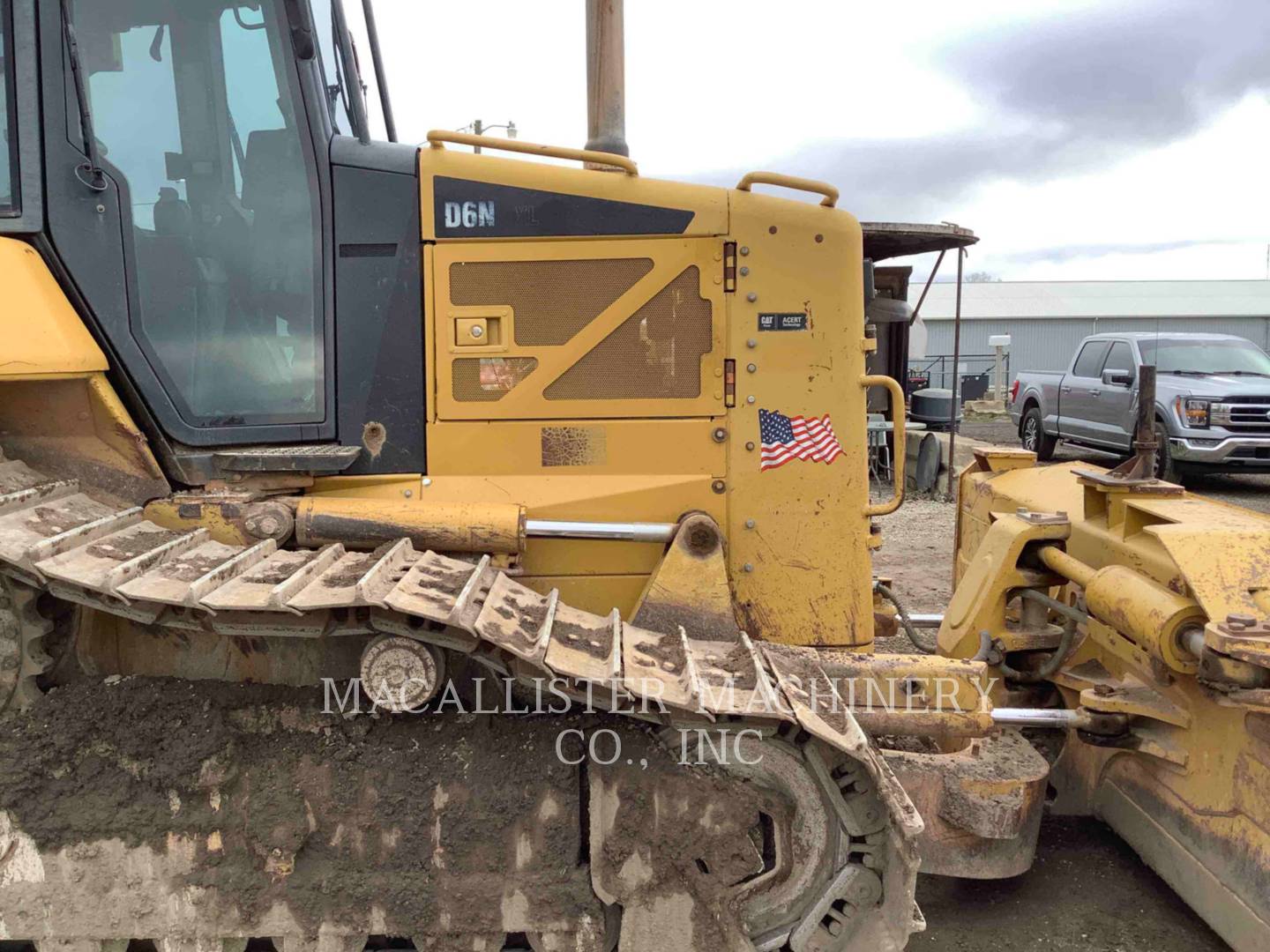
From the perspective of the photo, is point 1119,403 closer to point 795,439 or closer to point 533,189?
point 795,439

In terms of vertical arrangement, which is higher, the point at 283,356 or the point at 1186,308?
the point at 1186,308

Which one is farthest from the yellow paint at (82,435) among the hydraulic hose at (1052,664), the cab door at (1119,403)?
the cab door at (1119,403)

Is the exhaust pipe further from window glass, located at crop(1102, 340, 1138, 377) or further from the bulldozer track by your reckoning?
window glass, located at crop(1102, 340, 1138, 377)

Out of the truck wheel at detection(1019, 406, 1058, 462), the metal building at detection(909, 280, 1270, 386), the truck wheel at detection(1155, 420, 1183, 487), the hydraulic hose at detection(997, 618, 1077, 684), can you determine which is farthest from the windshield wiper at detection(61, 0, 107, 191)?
the metal building at detection(909, 280, 1270, 386)

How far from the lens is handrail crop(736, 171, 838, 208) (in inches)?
120

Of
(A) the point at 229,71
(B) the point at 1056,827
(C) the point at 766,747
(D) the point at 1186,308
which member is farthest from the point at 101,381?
(D) the point at 1186,308

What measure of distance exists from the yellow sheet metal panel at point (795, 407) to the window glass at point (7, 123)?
2153mm

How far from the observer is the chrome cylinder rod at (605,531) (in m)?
2.97

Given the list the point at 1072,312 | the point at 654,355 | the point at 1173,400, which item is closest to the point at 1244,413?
the point at 1173,400

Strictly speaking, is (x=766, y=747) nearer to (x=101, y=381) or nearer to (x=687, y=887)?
(x=687, y=887)

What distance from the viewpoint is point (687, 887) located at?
7.91 ft

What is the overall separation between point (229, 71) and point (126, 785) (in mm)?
2126

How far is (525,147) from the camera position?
2.94 meters

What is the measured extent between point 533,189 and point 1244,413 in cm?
1078
